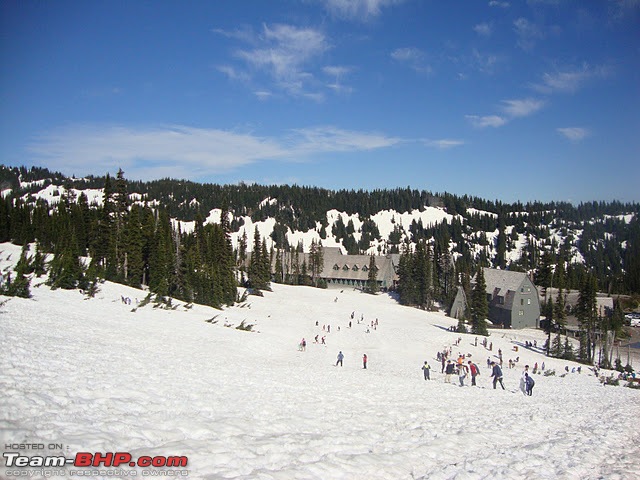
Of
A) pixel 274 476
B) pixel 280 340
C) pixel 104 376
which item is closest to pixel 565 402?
pixel 274 476

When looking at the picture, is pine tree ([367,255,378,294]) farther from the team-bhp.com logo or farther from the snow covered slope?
the team-bhp.com logo

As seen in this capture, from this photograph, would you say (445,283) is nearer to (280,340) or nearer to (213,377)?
(280,340)

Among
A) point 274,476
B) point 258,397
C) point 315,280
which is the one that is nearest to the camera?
point 274,476

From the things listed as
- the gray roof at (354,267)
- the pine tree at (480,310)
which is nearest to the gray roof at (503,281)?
the pine tree at (480,310)

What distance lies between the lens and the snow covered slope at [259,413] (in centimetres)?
788

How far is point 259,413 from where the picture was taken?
11516 mm

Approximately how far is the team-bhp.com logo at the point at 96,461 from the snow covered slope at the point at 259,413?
0.63 ft

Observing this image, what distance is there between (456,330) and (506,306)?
20380mm

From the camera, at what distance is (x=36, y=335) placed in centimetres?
1585

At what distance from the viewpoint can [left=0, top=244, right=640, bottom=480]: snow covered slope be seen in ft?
25.9

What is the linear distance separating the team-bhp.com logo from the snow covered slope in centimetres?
19

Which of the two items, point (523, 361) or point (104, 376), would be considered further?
point (523, 361)

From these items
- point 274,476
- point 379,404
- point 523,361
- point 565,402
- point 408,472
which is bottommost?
point 523,361

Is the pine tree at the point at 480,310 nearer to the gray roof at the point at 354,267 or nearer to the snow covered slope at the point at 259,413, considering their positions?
the snow covered slope at the point at 259,413
